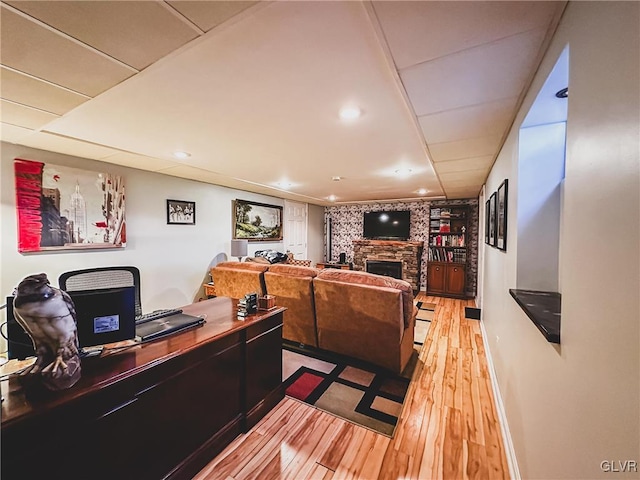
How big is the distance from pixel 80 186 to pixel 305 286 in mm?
2965

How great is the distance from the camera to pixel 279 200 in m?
6.34

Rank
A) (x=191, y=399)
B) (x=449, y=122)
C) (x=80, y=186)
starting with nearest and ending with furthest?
(x=191, y=399) → (x=449, y=122) → (x=80, y=186)

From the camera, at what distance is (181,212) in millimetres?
4148

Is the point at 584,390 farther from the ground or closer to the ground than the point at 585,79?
closer to the ground

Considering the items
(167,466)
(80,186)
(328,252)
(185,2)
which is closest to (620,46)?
(185,2)

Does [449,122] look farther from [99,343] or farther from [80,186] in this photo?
[80,186]

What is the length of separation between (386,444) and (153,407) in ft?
4.81

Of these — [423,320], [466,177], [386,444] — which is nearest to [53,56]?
[386,444]

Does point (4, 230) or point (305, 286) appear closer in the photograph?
point (4, 230)

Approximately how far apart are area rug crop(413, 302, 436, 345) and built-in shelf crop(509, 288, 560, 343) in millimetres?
1948

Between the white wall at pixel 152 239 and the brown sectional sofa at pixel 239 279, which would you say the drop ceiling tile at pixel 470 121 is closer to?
the brown sectional sofa at pixel 239 279

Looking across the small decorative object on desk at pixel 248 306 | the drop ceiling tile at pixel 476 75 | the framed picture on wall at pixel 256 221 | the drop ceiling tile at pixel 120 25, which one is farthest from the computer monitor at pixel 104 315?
the framed picture on wall at pixel 256 221

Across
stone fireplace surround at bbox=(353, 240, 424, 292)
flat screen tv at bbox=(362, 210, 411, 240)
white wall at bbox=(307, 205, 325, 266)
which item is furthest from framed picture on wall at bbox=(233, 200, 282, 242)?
flat screen tv at bbox=(362, 210, 411, 240)

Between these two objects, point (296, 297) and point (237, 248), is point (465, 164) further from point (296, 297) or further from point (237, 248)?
point (237, 248)
